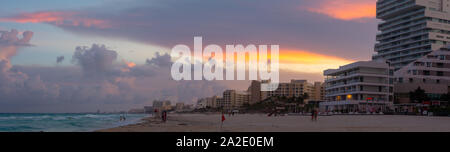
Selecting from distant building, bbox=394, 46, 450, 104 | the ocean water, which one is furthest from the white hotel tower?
the ocean water

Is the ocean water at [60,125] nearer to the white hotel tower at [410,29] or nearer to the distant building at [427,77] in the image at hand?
the distant building at [427,77]

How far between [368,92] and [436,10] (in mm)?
68991

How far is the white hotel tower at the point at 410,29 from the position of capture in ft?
450

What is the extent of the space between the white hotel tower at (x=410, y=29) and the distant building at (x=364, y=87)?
47.3 metres

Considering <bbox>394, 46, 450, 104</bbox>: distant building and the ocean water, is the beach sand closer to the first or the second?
the ocean water

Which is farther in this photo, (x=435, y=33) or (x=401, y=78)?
(x=435, y=33)

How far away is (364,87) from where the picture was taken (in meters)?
94.8

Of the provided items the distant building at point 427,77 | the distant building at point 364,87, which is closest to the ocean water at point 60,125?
the distant building at point 364,87

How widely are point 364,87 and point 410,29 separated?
61.9 metres

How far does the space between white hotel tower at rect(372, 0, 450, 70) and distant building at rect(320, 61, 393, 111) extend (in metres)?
47.3
